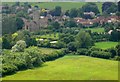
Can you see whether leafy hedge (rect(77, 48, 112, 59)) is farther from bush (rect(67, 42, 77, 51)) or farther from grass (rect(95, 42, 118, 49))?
grass (rect(95, 42, 118, 49))

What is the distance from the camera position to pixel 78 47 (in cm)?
1700


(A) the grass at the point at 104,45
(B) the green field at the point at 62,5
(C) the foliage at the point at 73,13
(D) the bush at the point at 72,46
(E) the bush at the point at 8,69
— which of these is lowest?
(A) the grass at the point at 104,45

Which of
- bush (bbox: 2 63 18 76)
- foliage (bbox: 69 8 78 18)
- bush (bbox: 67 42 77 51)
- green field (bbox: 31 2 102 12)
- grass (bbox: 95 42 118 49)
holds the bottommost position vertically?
grass (bbox: 95 42 118 49)

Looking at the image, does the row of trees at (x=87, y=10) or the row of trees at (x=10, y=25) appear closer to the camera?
the row of trees at (x=10, y=25)

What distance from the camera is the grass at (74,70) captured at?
11.5 meters

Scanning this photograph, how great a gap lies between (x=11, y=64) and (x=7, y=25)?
30.3ft

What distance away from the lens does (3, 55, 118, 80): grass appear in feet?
37.8

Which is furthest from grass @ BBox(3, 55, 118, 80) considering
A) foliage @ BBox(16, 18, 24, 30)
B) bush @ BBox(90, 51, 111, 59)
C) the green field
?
the green field

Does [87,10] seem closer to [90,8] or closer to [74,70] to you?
[90,8]

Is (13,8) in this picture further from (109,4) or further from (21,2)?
(109,4)

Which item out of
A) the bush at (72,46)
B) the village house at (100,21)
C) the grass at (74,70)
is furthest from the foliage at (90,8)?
the grass at (74,70)

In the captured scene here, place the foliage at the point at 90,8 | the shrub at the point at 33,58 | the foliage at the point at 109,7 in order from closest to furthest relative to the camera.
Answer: the shrub at the point at 33,58 < the foliage at the point at 109,7 < the foliage at the point at 90,8

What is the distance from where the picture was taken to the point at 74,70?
1266 centimetres

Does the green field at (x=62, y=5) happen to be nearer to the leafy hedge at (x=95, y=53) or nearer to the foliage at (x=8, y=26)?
the foliage at (x=8, y=26)
